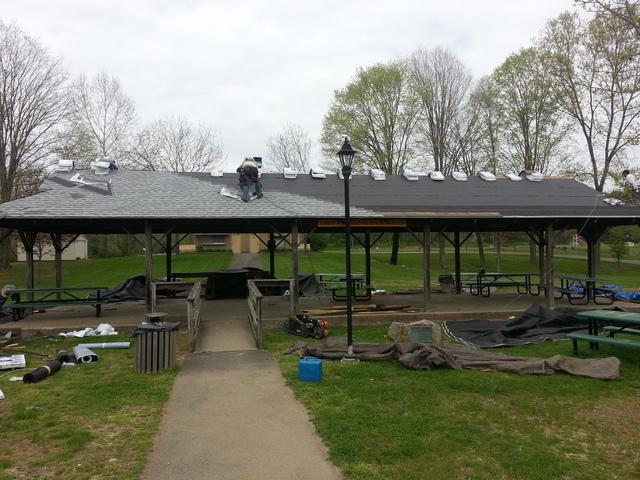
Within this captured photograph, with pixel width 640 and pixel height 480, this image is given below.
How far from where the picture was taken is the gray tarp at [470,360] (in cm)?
735

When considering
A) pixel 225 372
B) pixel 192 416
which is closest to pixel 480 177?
pixel 225 372

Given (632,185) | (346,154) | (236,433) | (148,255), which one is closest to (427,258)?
(632,185)

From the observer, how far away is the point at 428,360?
767 cm

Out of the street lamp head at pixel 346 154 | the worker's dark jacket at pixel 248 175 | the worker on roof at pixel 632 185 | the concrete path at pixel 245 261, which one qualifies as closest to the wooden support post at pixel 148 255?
the worker's dark jacket at pixel 248 175

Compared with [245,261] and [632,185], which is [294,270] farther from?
[245,261]

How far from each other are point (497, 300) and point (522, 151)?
62.7ft

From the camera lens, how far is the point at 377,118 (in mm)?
34875

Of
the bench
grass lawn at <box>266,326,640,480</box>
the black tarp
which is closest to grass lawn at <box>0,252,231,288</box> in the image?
the black tarp

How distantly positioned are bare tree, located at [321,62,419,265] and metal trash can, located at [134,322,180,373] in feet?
88.5

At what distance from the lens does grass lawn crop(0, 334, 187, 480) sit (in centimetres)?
433

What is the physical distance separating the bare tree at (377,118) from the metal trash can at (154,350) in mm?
26987

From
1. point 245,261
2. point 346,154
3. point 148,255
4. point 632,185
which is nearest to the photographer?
point 346,154

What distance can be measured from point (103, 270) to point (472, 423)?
28.2 m

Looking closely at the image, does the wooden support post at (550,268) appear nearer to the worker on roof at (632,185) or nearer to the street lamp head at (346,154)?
the worker on roof at (632,185)
